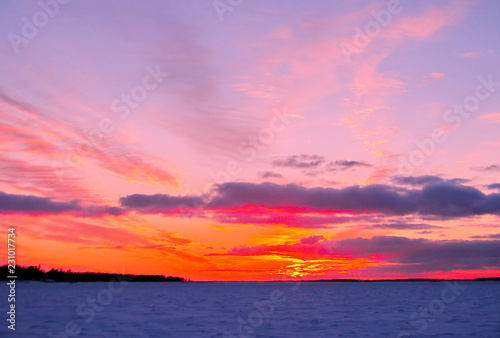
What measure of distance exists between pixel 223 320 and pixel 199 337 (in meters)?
13.0

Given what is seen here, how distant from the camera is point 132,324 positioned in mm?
44438

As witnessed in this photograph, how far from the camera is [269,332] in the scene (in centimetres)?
4053

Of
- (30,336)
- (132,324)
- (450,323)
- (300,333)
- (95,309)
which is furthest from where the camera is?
(95,309)

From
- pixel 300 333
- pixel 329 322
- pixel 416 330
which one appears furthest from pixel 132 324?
pixel 416 330

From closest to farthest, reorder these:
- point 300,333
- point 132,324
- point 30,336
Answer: point 30,336, point 300,333, point 132,324

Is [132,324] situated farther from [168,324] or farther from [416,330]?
[416,330]

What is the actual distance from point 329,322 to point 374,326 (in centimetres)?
464

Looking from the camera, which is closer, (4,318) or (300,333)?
(300,333)

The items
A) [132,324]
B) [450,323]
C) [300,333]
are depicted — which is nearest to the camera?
[300,333]

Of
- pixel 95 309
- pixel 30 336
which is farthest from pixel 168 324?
pixel 95 309

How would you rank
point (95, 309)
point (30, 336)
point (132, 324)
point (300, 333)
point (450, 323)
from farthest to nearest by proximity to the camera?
point (95, 309)
point (450, 323)
point (132, 324)
point (300, 333)
point (30, 336)

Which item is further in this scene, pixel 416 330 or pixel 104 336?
pixel 416 330

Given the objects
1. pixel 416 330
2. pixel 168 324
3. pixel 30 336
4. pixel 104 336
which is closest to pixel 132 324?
pixel 168 324

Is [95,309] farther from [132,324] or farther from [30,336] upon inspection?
[30,336]
